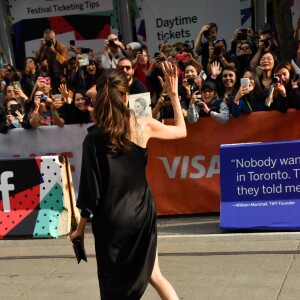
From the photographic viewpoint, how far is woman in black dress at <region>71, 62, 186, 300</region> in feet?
13.6

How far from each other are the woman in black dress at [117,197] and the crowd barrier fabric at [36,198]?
3681mm

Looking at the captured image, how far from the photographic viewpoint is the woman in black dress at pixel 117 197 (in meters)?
4.14

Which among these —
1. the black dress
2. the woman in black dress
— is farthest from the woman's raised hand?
the black dress

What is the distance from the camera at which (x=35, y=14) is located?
14.6 metres

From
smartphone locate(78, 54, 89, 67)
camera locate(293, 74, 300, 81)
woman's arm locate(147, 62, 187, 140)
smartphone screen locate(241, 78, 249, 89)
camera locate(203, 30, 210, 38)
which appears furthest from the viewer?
camera locate(203, 30, 210, 38)

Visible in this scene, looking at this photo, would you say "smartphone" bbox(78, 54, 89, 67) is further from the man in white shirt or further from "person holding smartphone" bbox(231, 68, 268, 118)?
"person holding smartphone" bbox(231, 68, 268, 118)

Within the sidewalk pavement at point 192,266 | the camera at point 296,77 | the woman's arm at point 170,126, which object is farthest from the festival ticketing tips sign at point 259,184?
the woman's arm at point 170,126

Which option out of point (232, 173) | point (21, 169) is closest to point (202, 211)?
point (232, 173)

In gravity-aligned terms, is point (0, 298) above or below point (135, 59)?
below

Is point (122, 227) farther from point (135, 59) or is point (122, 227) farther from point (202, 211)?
point (135, 59)

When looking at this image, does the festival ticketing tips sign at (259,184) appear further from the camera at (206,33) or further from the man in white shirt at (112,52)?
the camera at (206,33)

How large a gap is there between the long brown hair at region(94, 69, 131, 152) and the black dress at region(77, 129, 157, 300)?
0.19ft

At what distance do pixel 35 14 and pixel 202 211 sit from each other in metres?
7.82

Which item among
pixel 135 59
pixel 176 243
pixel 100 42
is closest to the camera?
pixel 176 243
